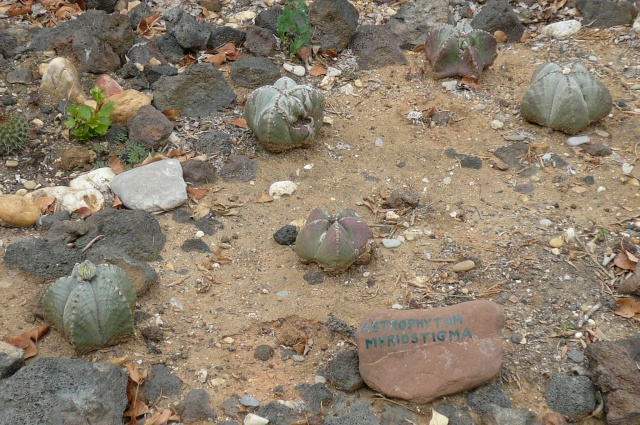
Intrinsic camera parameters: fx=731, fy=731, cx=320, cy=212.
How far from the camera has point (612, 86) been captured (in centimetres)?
596

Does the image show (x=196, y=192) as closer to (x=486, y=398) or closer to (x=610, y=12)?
(x=486, y=398)

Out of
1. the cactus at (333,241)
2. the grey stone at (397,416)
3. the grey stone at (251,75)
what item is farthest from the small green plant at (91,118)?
the grey stone at (397,416)

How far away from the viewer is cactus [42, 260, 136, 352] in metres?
3.65

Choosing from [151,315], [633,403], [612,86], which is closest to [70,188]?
[151,315]

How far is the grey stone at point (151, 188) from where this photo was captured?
15.6 feet

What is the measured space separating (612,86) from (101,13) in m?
4.25

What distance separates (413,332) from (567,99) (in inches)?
103

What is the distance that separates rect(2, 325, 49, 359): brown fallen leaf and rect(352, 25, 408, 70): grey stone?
3694mm

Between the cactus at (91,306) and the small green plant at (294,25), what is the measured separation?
3.13 meters

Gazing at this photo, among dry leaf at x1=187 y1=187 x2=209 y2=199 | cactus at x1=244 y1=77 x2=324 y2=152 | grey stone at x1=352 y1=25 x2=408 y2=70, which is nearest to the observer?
dry leaf at x1=187 y1=187 x2=209 y2=199

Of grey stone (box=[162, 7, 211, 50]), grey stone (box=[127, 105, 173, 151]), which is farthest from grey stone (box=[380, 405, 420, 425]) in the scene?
grey stone (box=[162, 7, 211, 50])

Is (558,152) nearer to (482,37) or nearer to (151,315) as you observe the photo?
(482,37)

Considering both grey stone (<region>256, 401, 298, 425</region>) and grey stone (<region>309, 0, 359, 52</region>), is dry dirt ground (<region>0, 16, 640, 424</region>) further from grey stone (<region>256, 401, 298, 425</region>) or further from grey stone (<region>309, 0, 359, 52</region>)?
grey stone (<region>309, 0, 359, 52</region>)

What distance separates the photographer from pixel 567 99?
534 centimetres
